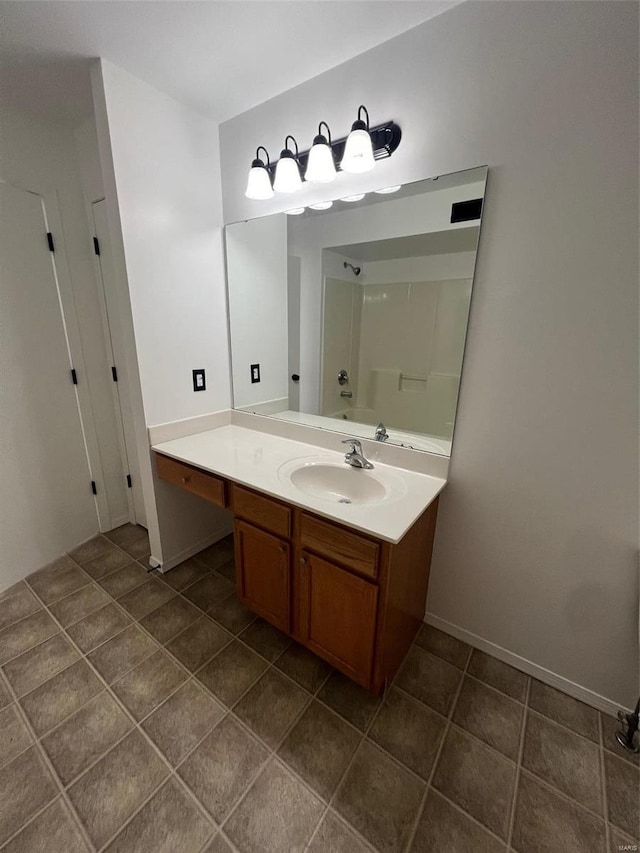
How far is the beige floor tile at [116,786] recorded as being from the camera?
98 centimetres

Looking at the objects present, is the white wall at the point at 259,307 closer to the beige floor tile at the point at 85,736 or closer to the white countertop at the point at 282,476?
the white countertop at the point at 282,476

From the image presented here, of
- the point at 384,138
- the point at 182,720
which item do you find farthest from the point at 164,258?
the point at 182,720

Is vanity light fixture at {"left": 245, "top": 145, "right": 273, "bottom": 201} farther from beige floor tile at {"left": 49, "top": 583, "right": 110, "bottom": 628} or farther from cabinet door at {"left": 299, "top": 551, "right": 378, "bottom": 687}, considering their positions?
beige floor tile at {"left": 49, "top": 583, "right": 110, "bottom": 628}

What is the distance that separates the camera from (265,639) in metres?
1.57

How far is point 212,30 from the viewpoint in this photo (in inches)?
46.6

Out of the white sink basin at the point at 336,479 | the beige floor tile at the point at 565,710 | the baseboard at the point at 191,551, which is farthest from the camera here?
the baseboard at the point at 191,551

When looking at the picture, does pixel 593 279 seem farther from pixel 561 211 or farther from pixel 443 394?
pixel 443 394

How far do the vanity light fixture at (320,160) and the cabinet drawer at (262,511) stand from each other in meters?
1.32

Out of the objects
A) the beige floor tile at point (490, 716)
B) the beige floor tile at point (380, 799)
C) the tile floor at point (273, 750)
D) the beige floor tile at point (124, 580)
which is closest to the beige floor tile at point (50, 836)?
the tile floor at point (273, 750)

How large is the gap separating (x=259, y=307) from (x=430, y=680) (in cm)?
205

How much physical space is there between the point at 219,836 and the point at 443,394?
162 cm

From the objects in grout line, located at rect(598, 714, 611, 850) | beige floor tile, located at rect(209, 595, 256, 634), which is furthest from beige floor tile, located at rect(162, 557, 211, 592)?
grout line, located at rect(598, 714, 611, 850)

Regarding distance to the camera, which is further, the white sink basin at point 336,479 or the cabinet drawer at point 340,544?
the white sink basin at point 336,479

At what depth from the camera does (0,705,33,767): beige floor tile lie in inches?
44.2
